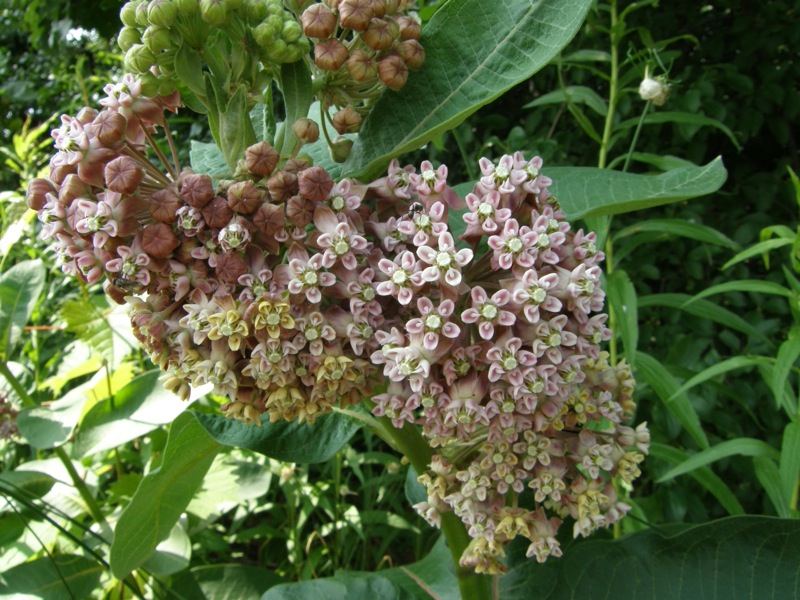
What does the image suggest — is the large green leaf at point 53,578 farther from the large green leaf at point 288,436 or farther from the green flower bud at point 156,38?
the green flower bud at point 156,38

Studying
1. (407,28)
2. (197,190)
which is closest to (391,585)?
(197,190)

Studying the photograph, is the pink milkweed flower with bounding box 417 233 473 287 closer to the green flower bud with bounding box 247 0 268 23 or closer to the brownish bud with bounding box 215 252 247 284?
the brownish bud with bounding box 215 252 247 284

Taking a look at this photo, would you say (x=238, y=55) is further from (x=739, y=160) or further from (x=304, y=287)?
(x=739, y=160)

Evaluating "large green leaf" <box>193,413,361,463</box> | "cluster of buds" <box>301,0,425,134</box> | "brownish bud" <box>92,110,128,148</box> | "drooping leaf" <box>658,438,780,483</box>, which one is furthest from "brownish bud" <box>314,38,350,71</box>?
"drooping leaf" <box>658,438,780,483</box>

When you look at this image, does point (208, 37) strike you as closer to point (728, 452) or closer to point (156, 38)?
point (156, 38)

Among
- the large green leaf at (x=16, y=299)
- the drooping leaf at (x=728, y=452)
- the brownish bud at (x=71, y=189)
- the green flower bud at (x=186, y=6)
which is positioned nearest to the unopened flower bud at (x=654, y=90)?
the drooping leaf at (x=728, y=452)

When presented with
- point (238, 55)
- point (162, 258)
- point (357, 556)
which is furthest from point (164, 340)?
point (357, 556)
